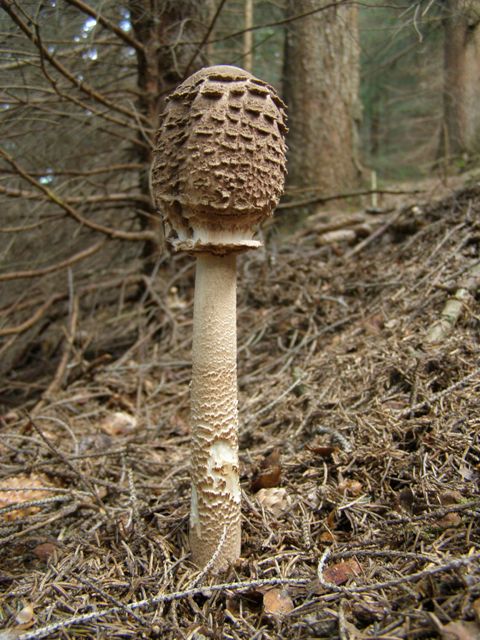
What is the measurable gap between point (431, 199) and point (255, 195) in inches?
152

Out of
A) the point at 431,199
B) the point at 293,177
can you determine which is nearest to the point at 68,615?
the point at 431,199

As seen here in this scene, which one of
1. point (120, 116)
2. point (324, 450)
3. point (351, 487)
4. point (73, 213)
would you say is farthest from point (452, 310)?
point (120, 116)

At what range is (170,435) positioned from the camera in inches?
148

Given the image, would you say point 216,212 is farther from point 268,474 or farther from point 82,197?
point 82,197

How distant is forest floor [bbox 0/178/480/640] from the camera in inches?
69.9

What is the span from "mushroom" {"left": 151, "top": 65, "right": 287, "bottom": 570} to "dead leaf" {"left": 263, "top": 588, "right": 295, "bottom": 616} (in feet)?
1.10

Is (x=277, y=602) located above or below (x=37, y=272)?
below

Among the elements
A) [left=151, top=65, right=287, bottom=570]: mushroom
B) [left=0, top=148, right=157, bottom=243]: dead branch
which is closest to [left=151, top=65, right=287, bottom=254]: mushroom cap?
[left=151, top=65, right=287, bottom=570]: mushroom

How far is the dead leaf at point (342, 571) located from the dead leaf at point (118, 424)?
7.52 feet

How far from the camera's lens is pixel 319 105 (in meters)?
6.56

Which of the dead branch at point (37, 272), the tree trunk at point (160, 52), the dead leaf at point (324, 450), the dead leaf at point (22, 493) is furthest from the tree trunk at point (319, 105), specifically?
the dead leaf at point (22, 493)

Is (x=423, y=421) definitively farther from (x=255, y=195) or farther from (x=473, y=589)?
(x=255, y=195)

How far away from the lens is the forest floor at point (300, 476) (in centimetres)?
178

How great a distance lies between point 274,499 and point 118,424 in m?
1.91
